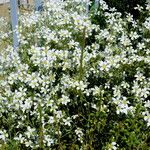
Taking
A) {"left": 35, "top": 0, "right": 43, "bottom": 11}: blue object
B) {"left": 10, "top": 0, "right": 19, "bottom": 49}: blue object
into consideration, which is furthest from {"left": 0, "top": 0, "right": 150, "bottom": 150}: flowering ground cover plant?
{"left": 35, "top": 0, "right": 43, "bottom": 11}: blue object

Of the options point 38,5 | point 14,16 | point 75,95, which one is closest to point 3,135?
point 75,95

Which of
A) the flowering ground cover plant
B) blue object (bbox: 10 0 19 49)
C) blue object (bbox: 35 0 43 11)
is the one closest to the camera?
the flowering ground cover plant

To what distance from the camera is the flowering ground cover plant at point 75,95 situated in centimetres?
298

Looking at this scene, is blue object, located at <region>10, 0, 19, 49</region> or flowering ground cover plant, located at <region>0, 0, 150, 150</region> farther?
blue object, located at <region>10, 0, 19, 49</region>

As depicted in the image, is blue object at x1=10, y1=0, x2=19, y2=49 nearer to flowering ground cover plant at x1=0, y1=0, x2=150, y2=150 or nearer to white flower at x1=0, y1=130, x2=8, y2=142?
flowering ground cover plant at x1=0, y1=0, x2=150, y2=150

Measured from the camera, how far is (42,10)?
171 inches

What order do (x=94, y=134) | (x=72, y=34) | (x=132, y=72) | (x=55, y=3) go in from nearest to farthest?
(x=94, y=134) < (x=132, y=72) < (x=72, y=34) < (x=55, y=3)

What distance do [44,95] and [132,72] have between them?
29.4 inches

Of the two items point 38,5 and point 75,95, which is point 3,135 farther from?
point 38,5

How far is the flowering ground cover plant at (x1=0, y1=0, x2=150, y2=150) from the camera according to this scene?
2.98 metres

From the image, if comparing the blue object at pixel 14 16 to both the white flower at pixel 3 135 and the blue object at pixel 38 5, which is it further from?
the white flower at pixel 3 135

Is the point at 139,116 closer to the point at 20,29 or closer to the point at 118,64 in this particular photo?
the point at 118,64

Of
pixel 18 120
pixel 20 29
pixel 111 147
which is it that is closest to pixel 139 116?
pixel 111 147

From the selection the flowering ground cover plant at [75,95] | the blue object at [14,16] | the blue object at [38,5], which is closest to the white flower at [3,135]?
the flowering ground cover plant at [75,95]
